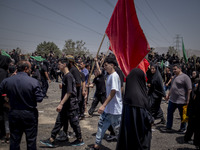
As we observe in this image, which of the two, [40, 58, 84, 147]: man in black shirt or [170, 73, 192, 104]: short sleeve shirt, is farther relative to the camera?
[170, 73, 192, 104]: short sleeve shirt

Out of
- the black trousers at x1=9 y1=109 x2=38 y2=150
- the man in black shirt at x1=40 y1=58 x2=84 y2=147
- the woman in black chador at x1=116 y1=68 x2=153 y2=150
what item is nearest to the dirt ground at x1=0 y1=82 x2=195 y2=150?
the man in black shirt at x1=40 y1=58 x2=84 y2=147

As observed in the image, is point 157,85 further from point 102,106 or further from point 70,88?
point 70,88

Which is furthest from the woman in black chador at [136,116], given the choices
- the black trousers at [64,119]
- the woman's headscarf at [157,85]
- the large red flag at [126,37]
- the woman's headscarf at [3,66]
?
the woman's headscarf at [157,85]

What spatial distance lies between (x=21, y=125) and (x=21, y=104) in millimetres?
346

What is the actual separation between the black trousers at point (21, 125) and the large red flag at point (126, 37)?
2353mm

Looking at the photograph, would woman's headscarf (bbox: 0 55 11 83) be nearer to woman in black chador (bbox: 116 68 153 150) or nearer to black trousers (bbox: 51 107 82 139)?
black trousers (bbox: 51 107 82 139)

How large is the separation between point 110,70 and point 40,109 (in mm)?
4851

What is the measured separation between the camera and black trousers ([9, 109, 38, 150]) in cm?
312

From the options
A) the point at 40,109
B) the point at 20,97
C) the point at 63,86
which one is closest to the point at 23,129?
the point at 20,97

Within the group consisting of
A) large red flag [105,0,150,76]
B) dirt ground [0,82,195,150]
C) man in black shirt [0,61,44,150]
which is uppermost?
large red flag [105,0,150,76]

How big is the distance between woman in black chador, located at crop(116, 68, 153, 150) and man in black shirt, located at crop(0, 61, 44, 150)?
1513mm

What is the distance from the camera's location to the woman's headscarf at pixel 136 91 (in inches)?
124

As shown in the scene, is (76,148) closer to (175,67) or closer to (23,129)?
(23,129)

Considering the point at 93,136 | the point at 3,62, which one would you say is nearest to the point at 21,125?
the point at 3,62
